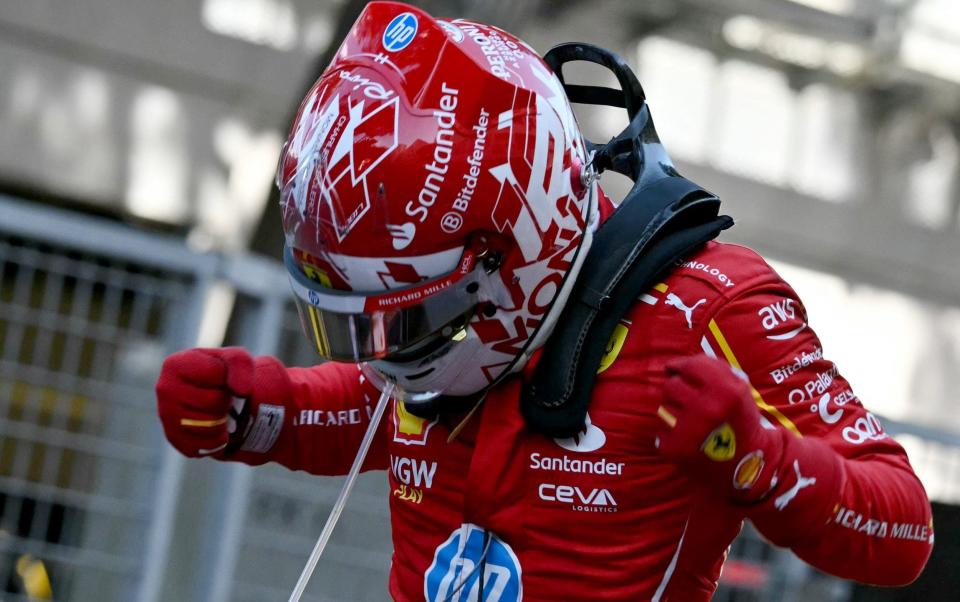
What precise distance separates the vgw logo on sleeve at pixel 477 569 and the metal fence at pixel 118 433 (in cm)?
170

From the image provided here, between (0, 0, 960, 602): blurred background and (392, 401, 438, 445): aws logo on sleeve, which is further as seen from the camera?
(0, 0, 960, 602): blurred background

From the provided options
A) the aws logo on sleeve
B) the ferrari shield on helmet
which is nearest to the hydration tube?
the aws logo on sleeve

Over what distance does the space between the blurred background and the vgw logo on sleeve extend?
5.60ft

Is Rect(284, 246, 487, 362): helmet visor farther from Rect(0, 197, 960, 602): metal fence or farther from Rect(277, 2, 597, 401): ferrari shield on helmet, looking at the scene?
Rect(0, 197, 960, 602): metal fence

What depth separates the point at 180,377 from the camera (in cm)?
218

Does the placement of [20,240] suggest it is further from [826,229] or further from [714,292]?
[826,229]

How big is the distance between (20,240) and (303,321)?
1950 millimetres

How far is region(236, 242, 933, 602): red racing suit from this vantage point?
1884 mm

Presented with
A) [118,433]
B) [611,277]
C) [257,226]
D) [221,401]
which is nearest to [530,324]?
[611,277]

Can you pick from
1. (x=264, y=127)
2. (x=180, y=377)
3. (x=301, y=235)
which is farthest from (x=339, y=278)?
(x=264, y=127)

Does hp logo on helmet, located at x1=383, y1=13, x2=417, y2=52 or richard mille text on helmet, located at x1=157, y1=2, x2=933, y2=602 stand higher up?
hp logo on helmet, located at x1=383, y1=13, x2=417, y2=52

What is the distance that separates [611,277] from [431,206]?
274mm

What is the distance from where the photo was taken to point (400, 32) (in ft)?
6.57

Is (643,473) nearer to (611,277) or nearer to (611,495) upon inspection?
(611,495)
